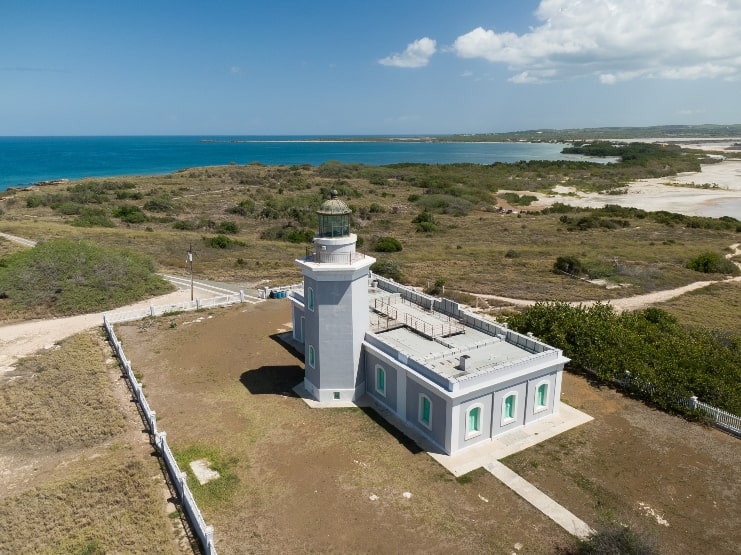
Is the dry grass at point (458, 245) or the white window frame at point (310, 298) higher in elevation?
the white window frame at point (310, 298)

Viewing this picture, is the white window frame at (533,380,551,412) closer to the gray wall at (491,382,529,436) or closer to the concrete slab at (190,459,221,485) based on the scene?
the gray wall at (491,382,529,436)

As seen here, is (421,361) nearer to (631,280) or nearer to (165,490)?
(165,490)

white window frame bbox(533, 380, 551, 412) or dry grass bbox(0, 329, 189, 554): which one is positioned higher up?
white window frame bbox(533, 380, 551, 412)

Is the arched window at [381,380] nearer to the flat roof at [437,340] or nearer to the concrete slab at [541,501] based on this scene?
the flat roof at [437,340]

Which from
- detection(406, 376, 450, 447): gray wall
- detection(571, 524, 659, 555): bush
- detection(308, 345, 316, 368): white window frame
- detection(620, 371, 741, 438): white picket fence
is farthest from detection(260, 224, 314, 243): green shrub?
detection(571, 524, 659, 555): bush

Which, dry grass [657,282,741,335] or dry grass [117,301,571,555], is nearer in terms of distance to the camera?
dry grass [117,301,571,555]

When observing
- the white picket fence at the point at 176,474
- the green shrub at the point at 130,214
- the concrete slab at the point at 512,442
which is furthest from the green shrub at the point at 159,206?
the concrete slab at the point at 512,442
